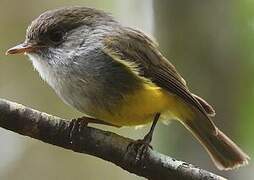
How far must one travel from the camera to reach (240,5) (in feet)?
14.1

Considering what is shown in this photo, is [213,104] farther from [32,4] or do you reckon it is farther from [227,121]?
[32,4]

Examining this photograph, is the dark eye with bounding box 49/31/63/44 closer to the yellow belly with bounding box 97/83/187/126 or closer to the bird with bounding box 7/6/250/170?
the bird with bounding box 7/6/250/170

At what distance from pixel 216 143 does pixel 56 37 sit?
41.6 inches

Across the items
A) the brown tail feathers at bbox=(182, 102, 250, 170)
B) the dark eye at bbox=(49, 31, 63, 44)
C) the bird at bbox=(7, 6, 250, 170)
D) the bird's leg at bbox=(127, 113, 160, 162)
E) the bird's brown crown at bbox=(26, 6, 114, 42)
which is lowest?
the brown tail feathers at bbox=(182, 102, 250, 170)

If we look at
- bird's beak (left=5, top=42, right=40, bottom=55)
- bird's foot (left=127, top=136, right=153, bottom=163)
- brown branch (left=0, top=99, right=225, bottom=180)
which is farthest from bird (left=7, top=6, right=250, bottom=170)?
brown branch (left=0, top=99, right=225, bottom=180)

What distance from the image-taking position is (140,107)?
365 centimetres

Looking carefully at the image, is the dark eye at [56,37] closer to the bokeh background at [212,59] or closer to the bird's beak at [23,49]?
the bird's beak at [23,49]

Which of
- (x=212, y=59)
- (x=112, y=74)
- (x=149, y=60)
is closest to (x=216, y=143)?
(x=212, y=59)

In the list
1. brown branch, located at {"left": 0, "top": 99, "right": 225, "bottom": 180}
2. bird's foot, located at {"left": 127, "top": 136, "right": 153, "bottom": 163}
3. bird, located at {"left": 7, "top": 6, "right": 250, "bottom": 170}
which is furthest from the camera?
bird, located at {"left": 7, "top": 6, "right": 250, "bottom": 170}

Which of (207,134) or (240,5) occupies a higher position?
(240,5)

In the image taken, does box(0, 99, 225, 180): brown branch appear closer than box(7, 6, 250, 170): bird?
Yes

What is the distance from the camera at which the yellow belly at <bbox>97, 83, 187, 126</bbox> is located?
364 centimetres

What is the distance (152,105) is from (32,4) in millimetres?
2596

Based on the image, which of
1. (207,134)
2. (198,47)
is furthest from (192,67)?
(207,134)
